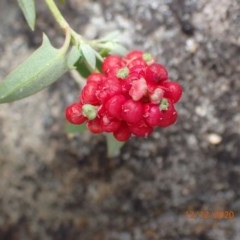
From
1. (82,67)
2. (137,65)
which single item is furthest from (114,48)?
(137,65)

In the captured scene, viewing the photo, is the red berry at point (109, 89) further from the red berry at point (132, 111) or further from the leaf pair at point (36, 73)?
the leaf pair at point (36, 73)

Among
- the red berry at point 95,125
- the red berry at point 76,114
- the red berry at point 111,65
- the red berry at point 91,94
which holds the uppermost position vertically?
the red berry at point 91,94

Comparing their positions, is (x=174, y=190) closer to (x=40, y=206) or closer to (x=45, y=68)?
(x=40, y=206)

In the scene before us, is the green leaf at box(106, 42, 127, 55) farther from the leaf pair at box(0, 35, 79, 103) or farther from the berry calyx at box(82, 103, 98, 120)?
the berry calyx at box(82, 103, 98, 120)

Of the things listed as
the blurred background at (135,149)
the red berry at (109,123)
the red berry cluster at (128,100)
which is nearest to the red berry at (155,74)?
the red berry cluster at (128,100)

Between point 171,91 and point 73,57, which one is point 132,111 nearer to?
point 171,91

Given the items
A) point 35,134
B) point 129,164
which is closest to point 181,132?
point 129,164
